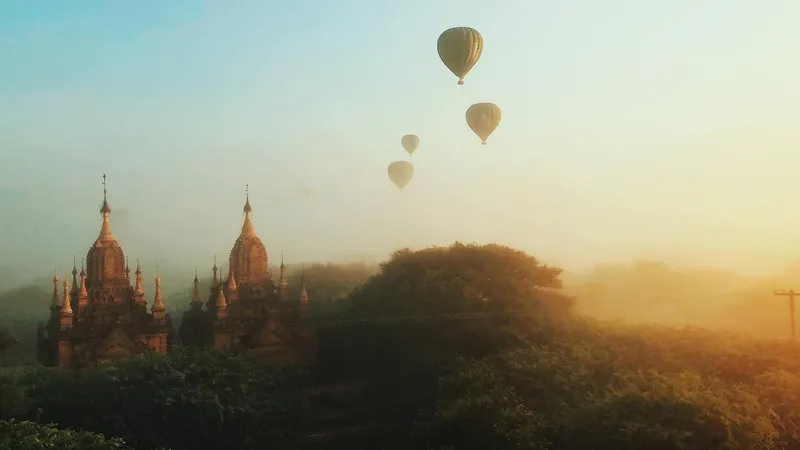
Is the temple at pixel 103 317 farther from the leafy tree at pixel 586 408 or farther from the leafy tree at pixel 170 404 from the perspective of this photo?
the leafy tree at pixel 586 408

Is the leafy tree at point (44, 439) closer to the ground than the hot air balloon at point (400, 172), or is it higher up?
closer to the ground

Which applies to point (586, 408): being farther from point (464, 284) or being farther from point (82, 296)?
point (82, 296)

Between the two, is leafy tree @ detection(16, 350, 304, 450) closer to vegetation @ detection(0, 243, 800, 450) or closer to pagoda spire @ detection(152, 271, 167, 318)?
vegetation @ detection(0, 243, 800, 450)

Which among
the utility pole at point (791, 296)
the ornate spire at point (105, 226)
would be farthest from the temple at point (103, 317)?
the utility pole at point (791, 296)

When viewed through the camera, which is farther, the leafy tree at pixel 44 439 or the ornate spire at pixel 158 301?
the ornate spire at pixel 158 301

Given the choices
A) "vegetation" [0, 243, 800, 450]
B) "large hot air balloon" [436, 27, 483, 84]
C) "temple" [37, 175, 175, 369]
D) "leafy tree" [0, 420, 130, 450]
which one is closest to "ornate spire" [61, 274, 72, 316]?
"temple" [37, 175, 175, 369]
